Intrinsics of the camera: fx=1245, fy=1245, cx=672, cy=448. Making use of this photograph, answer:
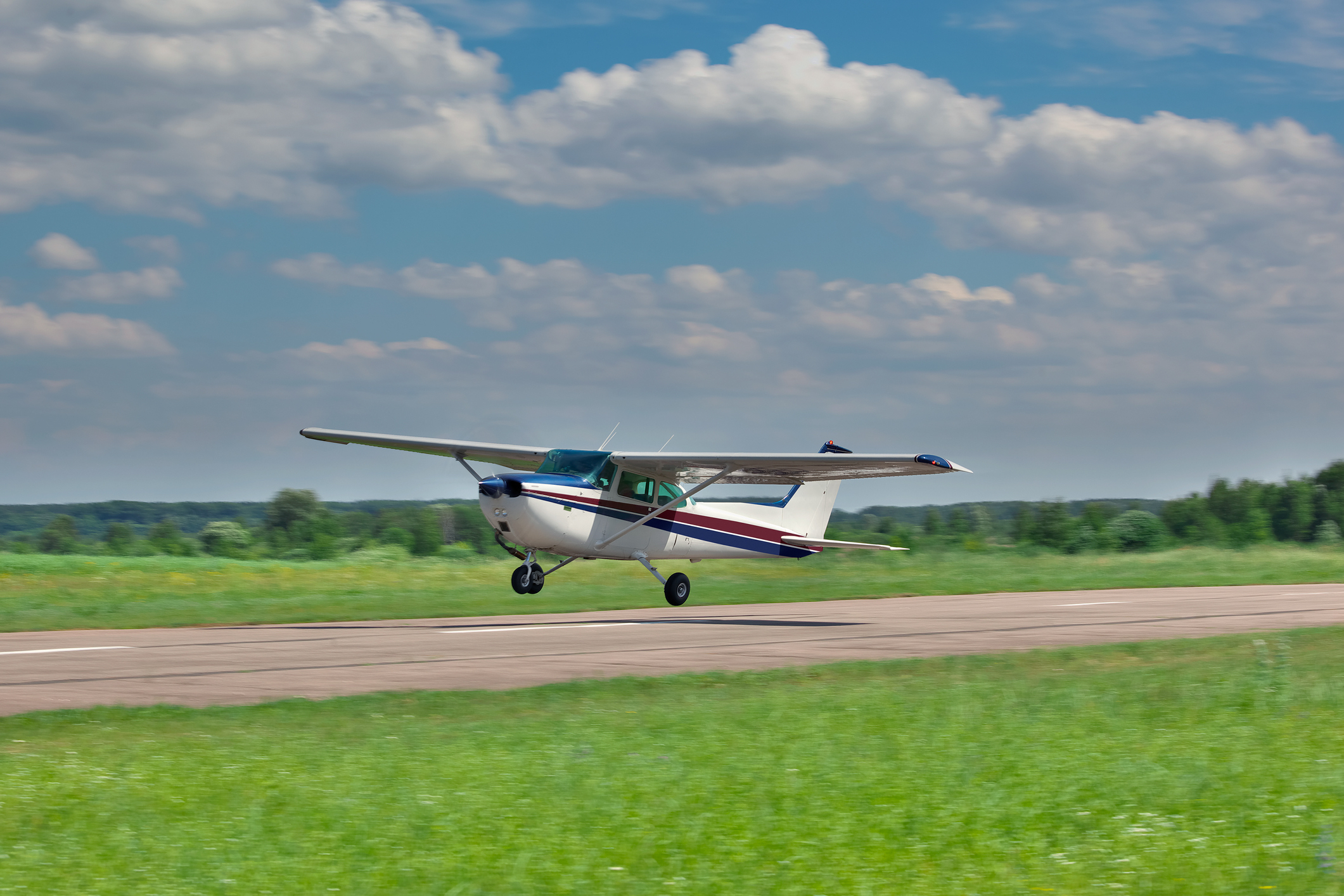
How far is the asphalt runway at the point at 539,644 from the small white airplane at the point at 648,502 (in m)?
1.50

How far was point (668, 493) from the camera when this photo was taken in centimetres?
2678

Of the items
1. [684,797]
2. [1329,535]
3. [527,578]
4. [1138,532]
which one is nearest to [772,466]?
[527,578]

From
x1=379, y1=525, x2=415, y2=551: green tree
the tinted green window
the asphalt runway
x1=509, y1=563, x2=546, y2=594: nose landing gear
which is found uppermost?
the tinted green window

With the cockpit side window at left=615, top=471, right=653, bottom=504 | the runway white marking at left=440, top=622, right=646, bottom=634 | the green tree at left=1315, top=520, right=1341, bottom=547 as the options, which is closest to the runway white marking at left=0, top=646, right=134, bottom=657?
the runway white marking at left=440, top=622, right=646, bottom=634

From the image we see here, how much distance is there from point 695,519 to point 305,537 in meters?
24.8

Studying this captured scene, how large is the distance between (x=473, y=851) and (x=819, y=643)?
11.4 meters

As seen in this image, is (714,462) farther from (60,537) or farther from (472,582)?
(60,537)

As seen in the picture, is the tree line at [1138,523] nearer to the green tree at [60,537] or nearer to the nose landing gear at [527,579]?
the nose landing gear at [527,579]

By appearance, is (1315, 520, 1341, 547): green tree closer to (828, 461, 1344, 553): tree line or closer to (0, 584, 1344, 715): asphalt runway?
(828, 461, 1344, 553): tree line

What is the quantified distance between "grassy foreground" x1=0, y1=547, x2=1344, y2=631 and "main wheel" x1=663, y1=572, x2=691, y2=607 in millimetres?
577

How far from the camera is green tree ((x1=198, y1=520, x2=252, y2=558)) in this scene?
43.8 meters

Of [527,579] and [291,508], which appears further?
[291,508]

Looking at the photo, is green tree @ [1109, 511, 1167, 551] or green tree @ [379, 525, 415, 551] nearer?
green tree @ [379, 525, 415, 551]

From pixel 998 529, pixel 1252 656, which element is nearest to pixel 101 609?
pixel 1252 656
